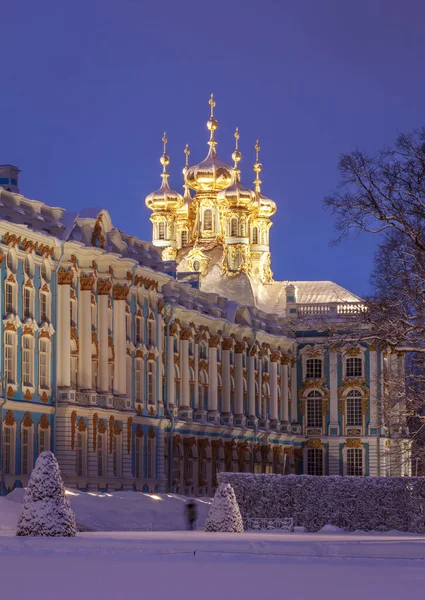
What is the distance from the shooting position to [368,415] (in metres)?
100

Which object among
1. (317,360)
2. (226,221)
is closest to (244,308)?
(317,360)

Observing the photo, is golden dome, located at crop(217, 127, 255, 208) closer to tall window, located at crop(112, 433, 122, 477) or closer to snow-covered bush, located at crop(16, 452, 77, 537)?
tall window, located at crop(112, 433, 122, 477)

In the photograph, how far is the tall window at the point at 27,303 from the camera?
202ft

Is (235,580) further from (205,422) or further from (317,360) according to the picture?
(317,360)

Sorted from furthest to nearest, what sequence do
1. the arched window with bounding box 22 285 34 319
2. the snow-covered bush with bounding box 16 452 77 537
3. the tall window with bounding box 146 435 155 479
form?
the tall window with bounding box 146 435 155 479 < the arched window with bounding box 22 285 34 319 < the snow-covered bush with bounding box 16 452 77 537

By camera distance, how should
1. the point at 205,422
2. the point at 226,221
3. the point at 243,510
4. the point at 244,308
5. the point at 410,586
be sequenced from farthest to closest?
the point at 226,221
the point at 244,308
the point at 205,422
the point at 243,510
the point at 410,586

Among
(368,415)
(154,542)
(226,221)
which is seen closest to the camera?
(154,542)

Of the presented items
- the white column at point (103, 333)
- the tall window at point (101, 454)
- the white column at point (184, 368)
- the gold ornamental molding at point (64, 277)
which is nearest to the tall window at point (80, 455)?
the tall window at point (101, 454)

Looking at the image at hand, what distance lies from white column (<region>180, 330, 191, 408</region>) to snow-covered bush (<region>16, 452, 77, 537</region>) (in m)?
41.9

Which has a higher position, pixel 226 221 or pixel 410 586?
pixel 226 221

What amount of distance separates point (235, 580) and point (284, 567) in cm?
376

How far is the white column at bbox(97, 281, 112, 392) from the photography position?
6750 cm

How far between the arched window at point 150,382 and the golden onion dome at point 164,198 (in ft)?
136

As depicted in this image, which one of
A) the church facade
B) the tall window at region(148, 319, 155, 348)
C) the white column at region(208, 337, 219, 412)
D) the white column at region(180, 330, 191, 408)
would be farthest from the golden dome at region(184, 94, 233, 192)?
the tall window at region(148, 319, 155, 348)
